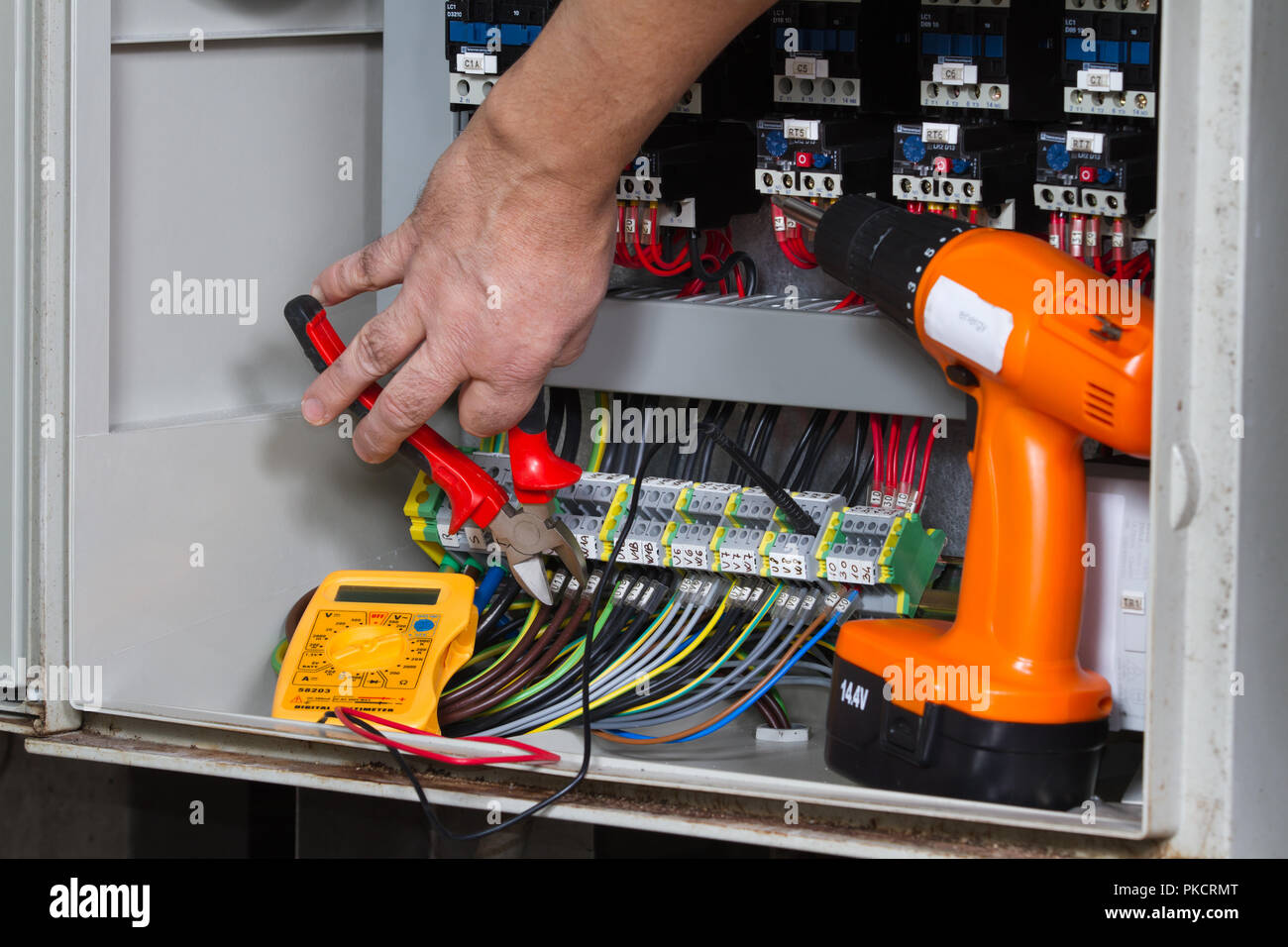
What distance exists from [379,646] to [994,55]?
747 millimetres

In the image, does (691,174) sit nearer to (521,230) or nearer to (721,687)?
(521,230)

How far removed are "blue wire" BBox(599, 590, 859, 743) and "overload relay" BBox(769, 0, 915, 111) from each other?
1.50 feet

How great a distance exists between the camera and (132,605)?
1.16 metres

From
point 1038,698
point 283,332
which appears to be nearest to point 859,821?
point 1038,698

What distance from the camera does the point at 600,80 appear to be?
945 mm

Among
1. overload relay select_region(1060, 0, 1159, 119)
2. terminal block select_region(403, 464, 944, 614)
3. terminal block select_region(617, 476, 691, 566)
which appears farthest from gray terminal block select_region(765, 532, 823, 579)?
overload relay select_region(1060, 0, 1159, 119)

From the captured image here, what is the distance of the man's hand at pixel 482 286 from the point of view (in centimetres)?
101

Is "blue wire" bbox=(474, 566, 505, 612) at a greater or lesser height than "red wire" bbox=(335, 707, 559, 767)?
greater

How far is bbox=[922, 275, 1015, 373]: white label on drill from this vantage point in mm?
956

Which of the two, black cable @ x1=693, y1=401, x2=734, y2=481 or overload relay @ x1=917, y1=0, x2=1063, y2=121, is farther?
black cable @ x1=693, y1=401, x2=734, y2=481

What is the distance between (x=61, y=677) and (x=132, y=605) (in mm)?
→ 82

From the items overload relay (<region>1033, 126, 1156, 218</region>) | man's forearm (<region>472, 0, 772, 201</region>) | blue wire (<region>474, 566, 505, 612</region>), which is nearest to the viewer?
man's forearm (<region>472, 0, 772, 201</region>)

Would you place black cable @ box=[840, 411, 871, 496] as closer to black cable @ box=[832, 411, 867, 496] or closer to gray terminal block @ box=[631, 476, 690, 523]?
black cable @ box=[832, 411, 867, 496]

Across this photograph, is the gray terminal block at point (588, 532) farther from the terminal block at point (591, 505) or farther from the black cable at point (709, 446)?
the black cable at point (709, 446)
